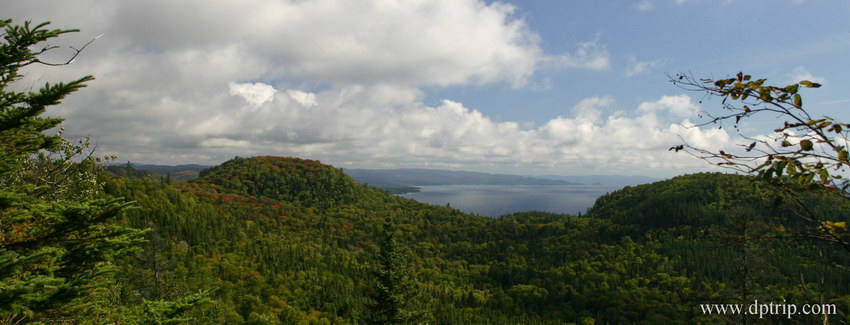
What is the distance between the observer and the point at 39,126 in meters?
7.21

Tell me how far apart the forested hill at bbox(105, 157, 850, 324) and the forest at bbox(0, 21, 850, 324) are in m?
0.65

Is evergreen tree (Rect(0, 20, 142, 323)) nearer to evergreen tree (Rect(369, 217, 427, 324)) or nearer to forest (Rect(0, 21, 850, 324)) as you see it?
forest (Rect(0, 21, 850, 324))

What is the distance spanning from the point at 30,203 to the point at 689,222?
667 ft

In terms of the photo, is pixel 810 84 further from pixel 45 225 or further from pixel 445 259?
pixel 445 259

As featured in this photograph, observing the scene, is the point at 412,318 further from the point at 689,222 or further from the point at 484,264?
the point at 689,222

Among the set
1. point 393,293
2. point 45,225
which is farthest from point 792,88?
point 393,293

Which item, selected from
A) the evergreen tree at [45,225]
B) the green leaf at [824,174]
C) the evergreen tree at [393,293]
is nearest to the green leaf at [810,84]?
the green leaf at [824,174]

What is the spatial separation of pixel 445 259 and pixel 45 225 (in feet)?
530

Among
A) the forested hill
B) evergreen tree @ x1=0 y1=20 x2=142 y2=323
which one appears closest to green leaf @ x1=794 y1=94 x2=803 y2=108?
evergreen tree @ x1=0 y1=20 x2=142 y2=323

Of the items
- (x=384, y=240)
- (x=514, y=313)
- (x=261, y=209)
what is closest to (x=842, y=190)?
(x=384, y=240)

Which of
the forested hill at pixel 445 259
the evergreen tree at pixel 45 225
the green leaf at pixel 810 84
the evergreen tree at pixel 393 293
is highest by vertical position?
the green leaf at pixel 810 84

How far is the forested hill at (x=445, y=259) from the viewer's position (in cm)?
7888

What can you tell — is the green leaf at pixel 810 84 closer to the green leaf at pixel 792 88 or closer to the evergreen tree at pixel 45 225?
the green leaf at pixel 792 88

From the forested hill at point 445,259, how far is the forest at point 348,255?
0.65 metres
